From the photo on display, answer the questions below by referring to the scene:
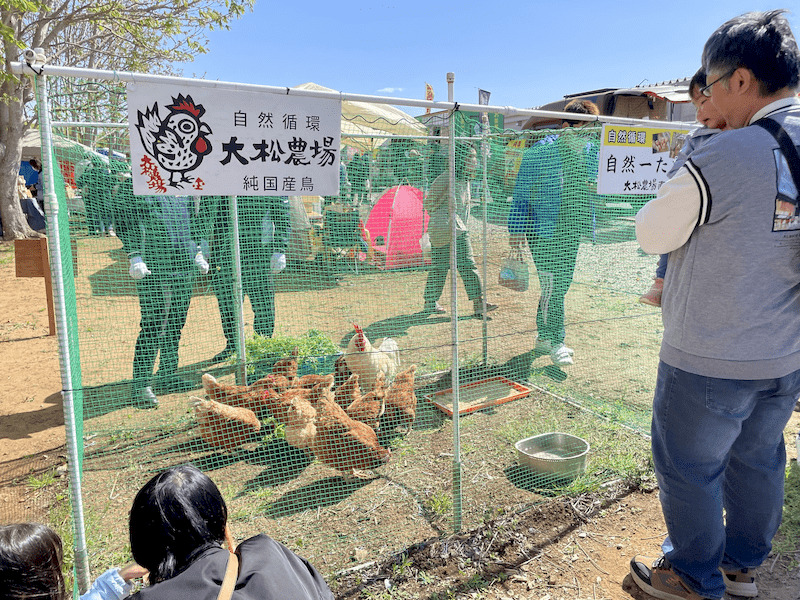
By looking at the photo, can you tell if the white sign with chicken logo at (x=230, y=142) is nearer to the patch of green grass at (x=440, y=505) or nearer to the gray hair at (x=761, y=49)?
the gray hair at (x=761, y=49)

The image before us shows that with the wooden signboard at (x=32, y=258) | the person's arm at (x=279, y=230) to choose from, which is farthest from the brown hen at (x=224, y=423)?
the wooden signboard at (x=32, y=258)

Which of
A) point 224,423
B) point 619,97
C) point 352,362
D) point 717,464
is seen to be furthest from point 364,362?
point 619,97

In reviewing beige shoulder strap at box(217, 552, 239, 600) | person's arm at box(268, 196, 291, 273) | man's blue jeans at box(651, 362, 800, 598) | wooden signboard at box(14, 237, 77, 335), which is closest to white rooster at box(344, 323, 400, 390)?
person's arm at box(268, 196, 291, 273)

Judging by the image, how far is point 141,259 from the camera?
3475 mm

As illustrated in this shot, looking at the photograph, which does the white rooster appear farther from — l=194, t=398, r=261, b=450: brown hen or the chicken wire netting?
l=194, t=398, r=261, b=450: brown hen

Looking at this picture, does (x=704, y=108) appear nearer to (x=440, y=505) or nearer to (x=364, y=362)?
(x=440, y=505)

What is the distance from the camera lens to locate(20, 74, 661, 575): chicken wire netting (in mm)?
2766

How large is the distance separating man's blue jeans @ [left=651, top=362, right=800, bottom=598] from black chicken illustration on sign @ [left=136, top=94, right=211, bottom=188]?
6.35 feet

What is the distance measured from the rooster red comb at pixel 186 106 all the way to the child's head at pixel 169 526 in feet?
4.57

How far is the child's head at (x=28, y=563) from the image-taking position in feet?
3.84

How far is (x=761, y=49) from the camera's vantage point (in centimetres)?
153

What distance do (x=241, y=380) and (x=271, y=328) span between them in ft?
1.78

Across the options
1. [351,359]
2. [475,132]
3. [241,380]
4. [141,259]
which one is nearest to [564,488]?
[351,359]

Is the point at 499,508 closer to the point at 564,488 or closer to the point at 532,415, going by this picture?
the point at 564,488
